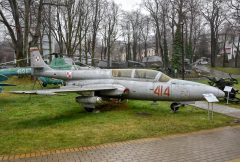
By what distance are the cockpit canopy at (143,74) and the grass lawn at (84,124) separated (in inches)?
55.4

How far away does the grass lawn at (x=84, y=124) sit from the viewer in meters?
8.14

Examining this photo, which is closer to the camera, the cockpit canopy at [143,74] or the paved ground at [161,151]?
the paved ground at [161,151]

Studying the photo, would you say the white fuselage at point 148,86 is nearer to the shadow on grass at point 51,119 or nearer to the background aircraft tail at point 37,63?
the shadow on grass at point 51,119

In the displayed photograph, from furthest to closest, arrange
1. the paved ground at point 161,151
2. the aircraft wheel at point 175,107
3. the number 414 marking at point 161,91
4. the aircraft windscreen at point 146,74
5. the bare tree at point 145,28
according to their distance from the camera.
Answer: the bare tree at point 145,28
the aircraft windscreen at point 146,74
the aircraft wheel at point 175,107
the number 414 marking at point 161,91
the paved ground at point 161,151

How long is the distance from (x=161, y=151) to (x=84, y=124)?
3668 millimetres

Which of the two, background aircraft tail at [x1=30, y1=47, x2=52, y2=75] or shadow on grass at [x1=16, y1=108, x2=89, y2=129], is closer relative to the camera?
shadow on grass at [x1=16, y1=108, x2=89, y2=129]

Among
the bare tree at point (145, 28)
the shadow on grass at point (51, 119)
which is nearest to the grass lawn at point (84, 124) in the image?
the shadow on grass at point (51, 119)

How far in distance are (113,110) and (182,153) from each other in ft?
20.7

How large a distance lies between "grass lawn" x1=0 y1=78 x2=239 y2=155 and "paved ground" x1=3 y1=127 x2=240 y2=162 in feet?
1.67

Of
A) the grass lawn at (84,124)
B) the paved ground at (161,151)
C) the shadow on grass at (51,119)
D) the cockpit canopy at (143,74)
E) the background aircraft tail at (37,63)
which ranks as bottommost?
the paved ground at (161,151)

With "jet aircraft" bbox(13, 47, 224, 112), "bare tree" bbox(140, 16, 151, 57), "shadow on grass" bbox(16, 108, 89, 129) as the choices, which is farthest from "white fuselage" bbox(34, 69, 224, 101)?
"bare tree" bbox(140, 16, 151, 57)

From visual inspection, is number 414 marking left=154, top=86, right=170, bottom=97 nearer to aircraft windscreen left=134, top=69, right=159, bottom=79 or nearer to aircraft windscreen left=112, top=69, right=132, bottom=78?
aircraft windscreen left=134, top=69, right=159, bottom=79

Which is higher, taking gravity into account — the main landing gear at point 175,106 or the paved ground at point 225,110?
the main landing gear at point 175,106

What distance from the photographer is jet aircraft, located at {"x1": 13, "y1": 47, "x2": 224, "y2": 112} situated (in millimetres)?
12077
